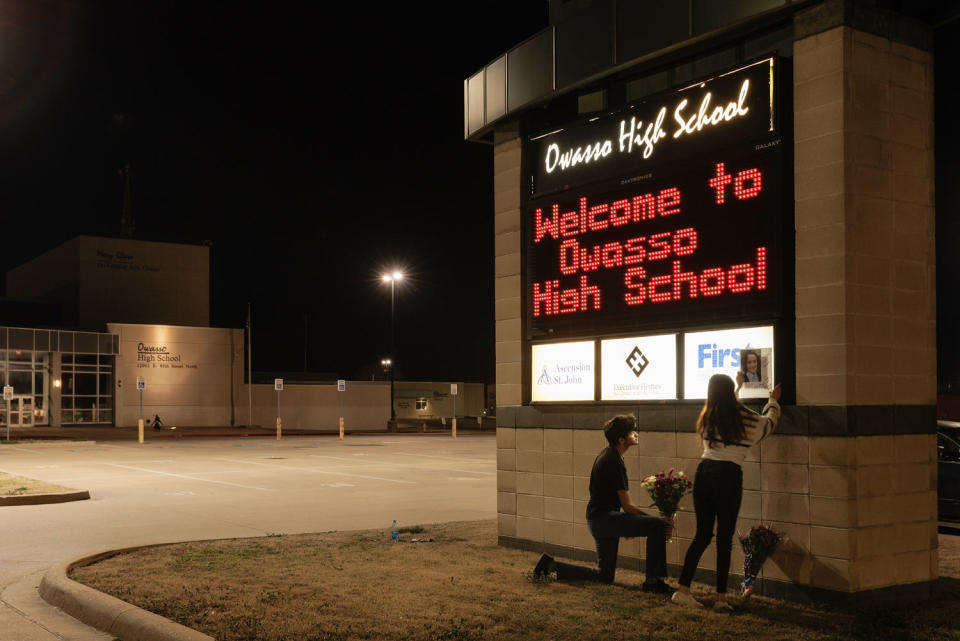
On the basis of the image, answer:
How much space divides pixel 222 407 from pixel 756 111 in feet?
191

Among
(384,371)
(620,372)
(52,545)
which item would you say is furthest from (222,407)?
(384,371)

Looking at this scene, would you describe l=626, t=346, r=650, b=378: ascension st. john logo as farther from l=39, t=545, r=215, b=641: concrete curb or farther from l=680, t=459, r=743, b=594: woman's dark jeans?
l=39, t=545, r=215, b=641: concrete curb

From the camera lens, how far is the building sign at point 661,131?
8.00 m

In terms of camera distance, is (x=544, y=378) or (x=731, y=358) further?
(x=544, y=378)

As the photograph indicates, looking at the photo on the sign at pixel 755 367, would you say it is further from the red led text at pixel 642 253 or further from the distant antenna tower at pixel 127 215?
the distant antenna tower at pixel 127 215

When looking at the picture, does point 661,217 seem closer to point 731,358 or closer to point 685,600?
point 731,358

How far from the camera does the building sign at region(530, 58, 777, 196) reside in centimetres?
800

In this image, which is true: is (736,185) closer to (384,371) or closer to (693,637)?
(693,637)

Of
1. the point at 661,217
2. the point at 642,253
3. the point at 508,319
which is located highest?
the point at 661,217

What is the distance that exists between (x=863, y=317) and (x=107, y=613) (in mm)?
6448

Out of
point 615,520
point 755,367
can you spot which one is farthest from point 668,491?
point 755,367

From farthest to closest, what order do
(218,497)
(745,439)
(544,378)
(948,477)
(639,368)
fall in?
(218,497), (948,477), (544,378), (639,368), (745,439)

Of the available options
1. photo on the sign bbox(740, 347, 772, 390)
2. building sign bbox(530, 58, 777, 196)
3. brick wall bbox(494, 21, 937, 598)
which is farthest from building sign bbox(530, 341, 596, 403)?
brick wall bbox(494, 21, 937, 598)

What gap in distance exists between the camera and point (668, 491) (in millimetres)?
7859
